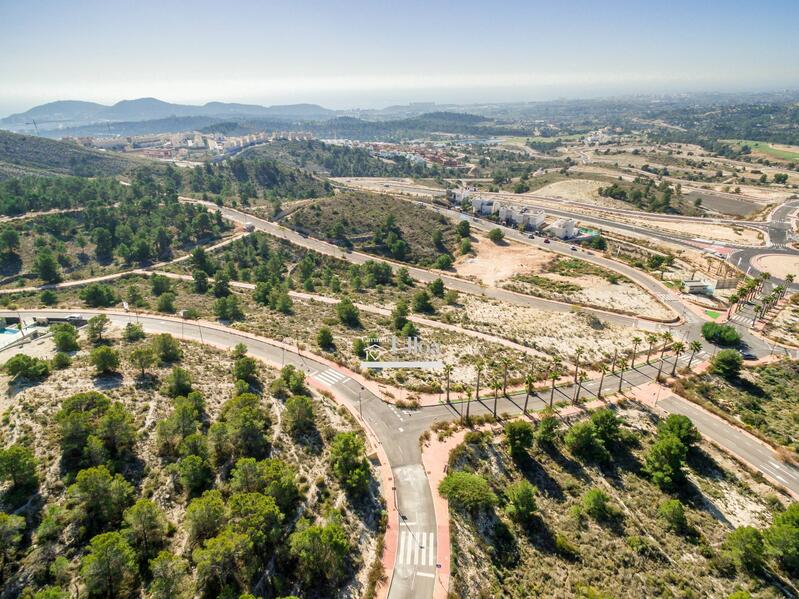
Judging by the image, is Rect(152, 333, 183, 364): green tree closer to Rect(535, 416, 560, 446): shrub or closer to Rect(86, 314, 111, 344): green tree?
Rect(86, 314, 111, 344): green tree

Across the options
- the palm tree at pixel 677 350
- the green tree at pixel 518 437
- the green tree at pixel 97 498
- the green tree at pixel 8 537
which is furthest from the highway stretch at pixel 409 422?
the green tree at pixel 8 537

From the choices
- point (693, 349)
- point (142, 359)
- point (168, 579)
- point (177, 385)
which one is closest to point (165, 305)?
point (142, 359)

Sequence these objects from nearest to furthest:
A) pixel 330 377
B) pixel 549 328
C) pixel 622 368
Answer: pixel 330 377 → pixel 622 368 → pixel 549 328

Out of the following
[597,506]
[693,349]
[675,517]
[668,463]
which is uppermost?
[693,349]

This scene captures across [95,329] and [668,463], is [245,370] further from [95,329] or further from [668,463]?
[668,463]

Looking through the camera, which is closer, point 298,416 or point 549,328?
point 298,416

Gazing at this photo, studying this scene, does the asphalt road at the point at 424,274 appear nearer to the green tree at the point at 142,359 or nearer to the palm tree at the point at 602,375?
the palm tree at the point at 602,375

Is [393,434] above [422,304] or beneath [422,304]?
above

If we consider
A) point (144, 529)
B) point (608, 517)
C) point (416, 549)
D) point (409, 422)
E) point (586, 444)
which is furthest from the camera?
point (409, 422)

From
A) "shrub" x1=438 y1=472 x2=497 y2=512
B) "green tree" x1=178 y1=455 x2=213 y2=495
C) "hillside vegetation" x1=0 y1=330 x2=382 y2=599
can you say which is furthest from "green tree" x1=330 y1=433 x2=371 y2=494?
"green tree" x1=178 y1=455 x2=213 y2=495
